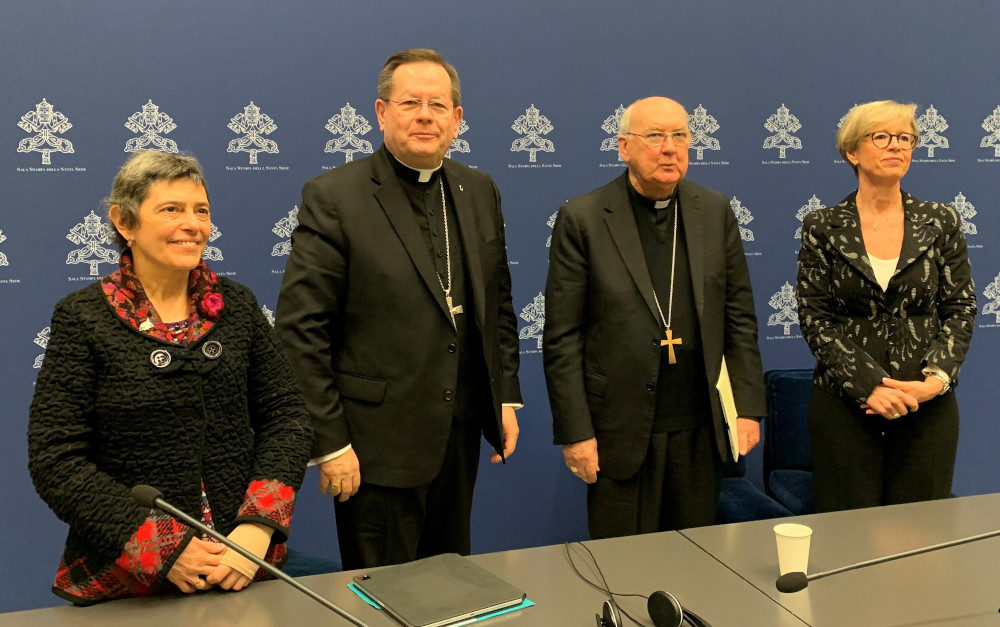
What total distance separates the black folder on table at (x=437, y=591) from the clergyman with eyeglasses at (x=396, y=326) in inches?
25.1

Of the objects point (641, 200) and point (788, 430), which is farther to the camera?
point (788, 430)

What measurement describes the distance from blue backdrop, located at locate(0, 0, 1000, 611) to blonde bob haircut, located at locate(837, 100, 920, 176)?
3.05 ft

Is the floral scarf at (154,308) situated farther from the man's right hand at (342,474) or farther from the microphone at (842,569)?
the microphone at (842,569)

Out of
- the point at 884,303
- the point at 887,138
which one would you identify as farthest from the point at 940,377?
the point at 887,138

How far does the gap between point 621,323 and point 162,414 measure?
1410mm

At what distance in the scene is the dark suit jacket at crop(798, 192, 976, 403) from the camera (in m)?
2.93

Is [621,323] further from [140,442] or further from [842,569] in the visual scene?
[140,442]

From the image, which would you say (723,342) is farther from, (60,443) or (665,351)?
(60,443)

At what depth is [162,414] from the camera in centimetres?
192

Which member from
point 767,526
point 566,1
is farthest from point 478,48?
point 767,526

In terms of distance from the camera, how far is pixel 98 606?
1.79 m

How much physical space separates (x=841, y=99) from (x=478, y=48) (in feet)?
5.34

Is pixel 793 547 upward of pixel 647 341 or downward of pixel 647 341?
downward

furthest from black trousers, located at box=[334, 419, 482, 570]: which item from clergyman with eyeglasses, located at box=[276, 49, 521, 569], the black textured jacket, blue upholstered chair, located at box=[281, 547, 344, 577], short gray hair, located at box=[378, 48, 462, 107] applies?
short gray hair, located at box=[378, 48, 462, 107]
